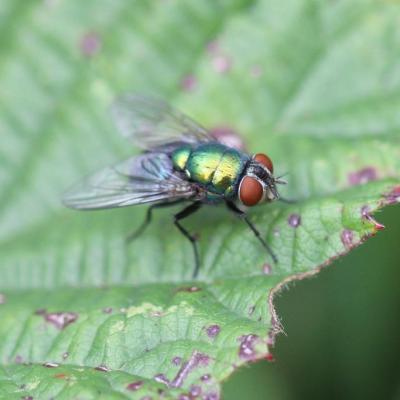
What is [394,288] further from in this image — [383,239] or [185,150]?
[185,150]

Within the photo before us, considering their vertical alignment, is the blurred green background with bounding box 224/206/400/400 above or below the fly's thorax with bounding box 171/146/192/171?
below

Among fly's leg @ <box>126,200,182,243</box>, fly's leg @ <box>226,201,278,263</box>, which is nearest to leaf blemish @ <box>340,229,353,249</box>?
fly's leg @ <box>226,201,278,263</box>

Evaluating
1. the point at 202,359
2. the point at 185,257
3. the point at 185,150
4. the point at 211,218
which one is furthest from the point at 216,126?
the point at 202,359

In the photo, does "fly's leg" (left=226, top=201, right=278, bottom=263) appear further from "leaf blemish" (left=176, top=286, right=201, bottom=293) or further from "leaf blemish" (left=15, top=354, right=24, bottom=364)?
"leaf blemish" (left=15, top=354, right=24, bottom=364)

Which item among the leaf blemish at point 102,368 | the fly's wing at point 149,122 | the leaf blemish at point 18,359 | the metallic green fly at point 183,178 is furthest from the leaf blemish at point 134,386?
the fly's wing at point 149,122

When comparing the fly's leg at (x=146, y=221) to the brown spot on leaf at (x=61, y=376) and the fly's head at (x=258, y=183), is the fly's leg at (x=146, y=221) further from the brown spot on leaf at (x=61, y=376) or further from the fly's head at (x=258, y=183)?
the brown spot on leaf at (x=61, y=376)
